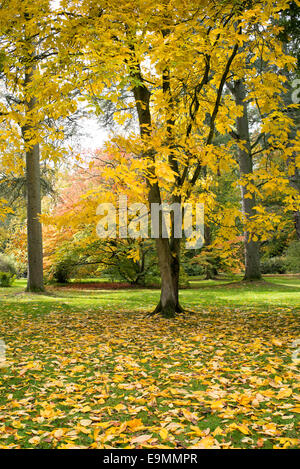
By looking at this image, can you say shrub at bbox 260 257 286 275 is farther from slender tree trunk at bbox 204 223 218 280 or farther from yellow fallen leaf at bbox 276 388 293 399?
yellow fallen leaf at bbox 276 388 293 399

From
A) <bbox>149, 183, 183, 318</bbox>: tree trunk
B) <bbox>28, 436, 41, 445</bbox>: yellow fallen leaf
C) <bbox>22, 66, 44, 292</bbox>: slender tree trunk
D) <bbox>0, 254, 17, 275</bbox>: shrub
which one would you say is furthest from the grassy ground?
<bbox>0, 254, 17, 275</bbox>: shrub

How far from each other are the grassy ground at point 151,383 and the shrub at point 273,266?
15669 millimetres

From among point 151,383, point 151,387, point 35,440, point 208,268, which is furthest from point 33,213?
point 35,440

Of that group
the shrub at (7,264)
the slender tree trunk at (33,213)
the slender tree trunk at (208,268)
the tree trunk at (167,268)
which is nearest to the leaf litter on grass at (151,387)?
the tree trunk at (167,268)

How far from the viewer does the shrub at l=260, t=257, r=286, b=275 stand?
22216 millimetres

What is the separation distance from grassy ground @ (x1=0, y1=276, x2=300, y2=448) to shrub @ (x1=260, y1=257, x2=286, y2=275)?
617 inches

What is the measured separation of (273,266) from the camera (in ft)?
74.1

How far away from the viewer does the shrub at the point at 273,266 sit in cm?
2222

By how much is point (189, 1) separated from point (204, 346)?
442 cm

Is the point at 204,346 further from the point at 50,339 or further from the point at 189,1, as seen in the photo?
the point at 189,1

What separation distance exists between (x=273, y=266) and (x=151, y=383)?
20.1 m
